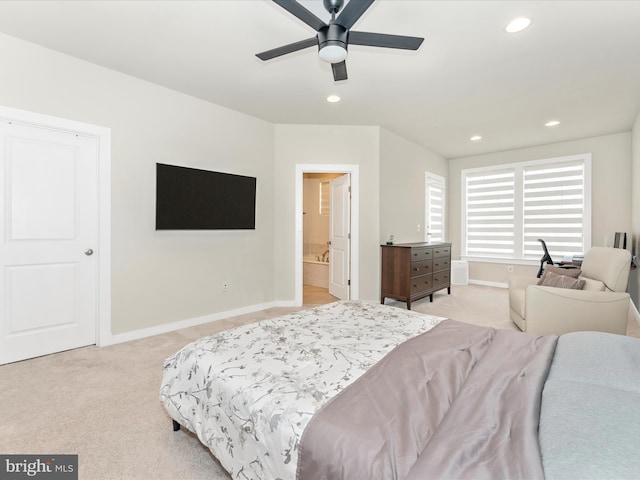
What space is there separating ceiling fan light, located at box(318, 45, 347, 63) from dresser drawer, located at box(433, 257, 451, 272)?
12.8ft

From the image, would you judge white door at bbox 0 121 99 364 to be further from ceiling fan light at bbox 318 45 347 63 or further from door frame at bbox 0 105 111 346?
ceiling fan light at bbox 318 45 347 63

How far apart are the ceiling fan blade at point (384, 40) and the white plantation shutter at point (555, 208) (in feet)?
16.9

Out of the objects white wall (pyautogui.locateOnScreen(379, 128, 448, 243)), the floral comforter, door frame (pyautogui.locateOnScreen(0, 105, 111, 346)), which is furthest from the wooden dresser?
door frame (pyautogui.locateOnScreen(0, 105, 111, 346))

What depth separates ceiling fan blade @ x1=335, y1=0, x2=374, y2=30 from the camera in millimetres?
1763

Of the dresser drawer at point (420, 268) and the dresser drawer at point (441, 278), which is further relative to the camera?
the dresser drawer at point (441, 278)

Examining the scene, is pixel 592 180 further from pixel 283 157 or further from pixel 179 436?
pixel 179 436

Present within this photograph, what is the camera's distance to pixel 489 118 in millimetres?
4547

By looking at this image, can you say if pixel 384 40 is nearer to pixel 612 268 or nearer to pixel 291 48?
pixel 291 48

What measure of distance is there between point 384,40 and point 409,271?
3200 mm

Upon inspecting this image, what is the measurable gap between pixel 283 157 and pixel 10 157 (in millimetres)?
2958

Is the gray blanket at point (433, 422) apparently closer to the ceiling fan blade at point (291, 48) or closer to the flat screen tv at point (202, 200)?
the ceiling fan blade at point (291, 48)

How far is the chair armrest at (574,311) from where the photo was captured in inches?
110

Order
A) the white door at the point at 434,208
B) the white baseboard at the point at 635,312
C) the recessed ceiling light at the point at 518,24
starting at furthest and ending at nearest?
the white door at the point at 434,208
the white baseboard at the point at 635,312
the recessed ceiling light at the point at 518,24

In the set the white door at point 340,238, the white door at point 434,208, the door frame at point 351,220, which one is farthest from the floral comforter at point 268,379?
the white door at point 434,208
